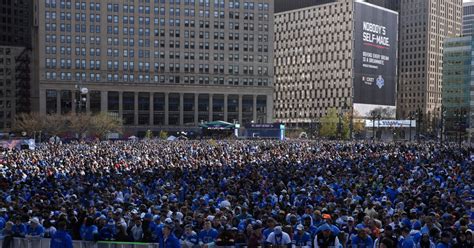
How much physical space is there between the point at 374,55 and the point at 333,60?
12.2m

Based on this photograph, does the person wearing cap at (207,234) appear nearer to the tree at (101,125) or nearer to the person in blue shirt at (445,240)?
the person in blue shirt at (445,240)

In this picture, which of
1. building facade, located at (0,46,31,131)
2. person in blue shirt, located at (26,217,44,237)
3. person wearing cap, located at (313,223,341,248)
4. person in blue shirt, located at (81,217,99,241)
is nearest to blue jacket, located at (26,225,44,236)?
person in blue shirt, located at (26,217,44,237)

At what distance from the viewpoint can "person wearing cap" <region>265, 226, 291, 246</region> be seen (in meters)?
12.5

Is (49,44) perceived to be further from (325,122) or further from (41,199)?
(41,199)

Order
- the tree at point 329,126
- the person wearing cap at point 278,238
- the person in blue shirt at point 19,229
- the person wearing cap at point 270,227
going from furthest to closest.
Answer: the tree at point 329,126
the person in blue shirt at point 19,229
the person wearing cap at point 270,227
the person wearing cap at point 278,238

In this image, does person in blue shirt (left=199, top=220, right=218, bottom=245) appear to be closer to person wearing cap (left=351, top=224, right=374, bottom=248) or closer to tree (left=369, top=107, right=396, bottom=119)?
person wearing cap (left=351, top=224, right=374, bottom=248)

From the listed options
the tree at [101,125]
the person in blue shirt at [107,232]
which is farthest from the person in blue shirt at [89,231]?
the tree at [101,125]

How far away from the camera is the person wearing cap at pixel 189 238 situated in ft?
41.7

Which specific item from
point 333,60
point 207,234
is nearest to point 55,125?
point 207,234

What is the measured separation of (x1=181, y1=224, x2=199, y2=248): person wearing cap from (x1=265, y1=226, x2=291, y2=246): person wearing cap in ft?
4.98

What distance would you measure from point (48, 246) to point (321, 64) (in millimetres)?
168954

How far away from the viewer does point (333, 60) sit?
17625 cm

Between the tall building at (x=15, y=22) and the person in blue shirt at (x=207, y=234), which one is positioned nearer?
the person in blue shirt at (x=207, y=234)

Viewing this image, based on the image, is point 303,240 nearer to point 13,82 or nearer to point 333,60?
point 13,82
